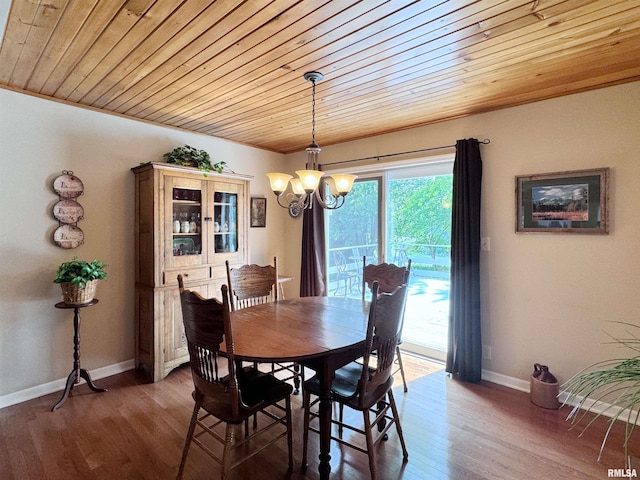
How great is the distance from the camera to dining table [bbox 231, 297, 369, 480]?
1.81 meters

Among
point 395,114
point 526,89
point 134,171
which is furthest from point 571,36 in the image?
point 134,171

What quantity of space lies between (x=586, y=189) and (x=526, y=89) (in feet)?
2.94

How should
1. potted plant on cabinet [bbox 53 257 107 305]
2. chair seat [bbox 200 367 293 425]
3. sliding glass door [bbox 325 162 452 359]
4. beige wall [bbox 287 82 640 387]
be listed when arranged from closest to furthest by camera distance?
1. chair seat [bbox 200 367 293 425]
2. beige wall [bbox 287 82 640 387]
3. potted plant on cabinet [bbox 53 257 107 305]
4. sliding glass door [bbox 325 162 452 359]

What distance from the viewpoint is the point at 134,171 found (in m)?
3.32

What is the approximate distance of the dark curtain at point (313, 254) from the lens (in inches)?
172

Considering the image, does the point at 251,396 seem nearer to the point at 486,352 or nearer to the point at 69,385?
the point at 69,385

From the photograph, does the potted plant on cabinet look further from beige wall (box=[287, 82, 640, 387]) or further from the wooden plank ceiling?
beige wall (box=[287, 82, 640, 387])

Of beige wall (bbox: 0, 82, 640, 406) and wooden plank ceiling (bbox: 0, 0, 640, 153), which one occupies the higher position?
wooden plank ceiling (bbox: 0, 0, 640, 153)

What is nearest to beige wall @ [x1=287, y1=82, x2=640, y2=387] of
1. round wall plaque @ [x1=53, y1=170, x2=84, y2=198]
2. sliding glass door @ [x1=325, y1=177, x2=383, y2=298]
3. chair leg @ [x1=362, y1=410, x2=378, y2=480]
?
sliding glass door @ [x1=325, y1=177, x2=383, y2=298]

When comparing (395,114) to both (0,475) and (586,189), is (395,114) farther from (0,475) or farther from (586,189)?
(0,475)

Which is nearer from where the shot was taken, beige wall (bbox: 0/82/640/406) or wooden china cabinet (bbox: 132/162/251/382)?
beige wall (bbox: 0/82/640/406)

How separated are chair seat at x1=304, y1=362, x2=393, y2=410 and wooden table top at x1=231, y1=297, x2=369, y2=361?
30 cm

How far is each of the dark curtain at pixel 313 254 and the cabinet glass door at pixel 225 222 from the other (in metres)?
0.97

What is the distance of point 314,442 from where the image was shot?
7.47 ft
